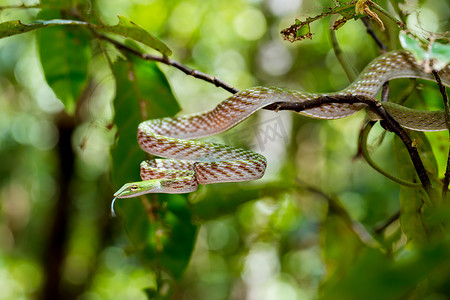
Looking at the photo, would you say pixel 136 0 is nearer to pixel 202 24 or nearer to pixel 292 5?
pixel 202 24

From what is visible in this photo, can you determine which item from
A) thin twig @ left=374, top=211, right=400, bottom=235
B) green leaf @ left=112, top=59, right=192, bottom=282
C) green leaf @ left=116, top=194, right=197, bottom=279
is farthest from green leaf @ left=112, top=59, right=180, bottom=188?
thin twig @ left=374, top=211, right=400, bottom=235

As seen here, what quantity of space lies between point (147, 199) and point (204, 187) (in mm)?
913

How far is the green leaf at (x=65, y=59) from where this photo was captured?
165 cm

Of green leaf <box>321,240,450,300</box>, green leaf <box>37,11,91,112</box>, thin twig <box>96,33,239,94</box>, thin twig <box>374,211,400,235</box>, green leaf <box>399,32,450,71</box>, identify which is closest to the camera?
green leaf <box>321,240,450,300</box>

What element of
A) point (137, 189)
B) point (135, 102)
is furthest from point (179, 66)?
point (137, 189)

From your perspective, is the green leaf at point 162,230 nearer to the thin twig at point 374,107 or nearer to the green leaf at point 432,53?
the thin twig at point 374,107

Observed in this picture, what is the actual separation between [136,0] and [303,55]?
2.32 m

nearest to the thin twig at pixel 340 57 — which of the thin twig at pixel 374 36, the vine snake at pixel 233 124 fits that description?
the thin twig at pixel 374 36

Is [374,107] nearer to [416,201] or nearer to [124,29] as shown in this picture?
[416,201]

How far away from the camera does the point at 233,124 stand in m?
1.46

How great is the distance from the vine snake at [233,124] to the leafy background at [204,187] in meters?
0.15

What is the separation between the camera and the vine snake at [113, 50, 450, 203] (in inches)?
48.9

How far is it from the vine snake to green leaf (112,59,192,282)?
116 millimetres

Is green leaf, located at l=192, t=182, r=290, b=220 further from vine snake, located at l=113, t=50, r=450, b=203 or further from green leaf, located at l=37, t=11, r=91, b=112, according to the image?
green leaf, located at l=37, t=11, r=91, b=112
